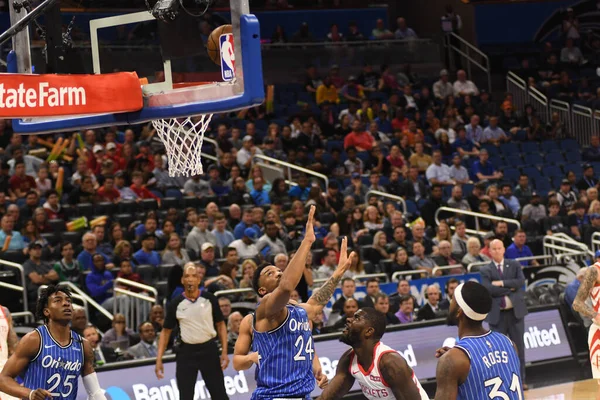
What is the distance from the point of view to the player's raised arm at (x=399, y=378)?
635cm

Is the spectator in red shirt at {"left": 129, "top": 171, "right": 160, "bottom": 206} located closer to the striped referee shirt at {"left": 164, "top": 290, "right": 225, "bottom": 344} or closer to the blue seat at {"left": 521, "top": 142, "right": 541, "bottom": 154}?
the striped referee shirt at {"left": 164, "top": 290, "right": 225, "bottom": 344}

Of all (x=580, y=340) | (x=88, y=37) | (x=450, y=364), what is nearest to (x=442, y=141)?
(x=580, y=340)

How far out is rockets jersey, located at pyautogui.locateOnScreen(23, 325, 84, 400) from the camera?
282 inches

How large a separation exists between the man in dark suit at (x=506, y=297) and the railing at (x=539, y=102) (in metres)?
11.5

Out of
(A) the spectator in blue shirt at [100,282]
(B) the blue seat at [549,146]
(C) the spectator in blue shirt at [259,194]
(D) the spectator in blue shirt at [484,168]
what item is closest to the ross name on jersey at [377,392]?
(A) the spectator in blue shirt at [100,282]

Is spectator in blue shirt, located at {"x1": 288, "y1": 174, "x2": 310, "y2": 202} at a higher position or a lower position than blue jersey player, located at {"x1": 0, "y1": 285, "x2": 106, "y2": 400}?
higher

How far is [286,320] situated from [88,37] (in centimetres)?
246

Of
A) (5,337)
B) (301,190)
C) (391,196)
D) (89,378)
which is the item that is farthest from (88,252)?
(89,378)

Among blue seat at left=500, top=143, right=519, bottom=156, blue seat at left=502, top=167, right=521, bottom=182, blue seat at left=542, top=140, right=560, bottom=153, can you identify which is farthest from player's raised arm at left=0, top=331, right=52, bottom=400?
blue seat at left=542, top=140, right=560, bottom=153

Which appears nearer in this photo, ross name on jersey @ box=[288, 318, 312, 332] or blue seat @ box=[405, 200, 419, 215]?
ross name on jersey @ box=[288, 318, 312, 332]

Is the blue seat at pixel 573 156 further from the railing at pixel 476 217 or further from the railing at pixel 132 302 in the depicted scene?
the railing at pixel 132 302

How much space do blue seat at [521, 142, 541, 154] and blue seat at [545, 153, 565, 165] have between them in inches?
9.6

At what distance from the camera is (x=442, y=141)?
20625 millimetres

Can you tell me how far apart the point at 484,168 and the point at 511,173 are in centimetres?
81
